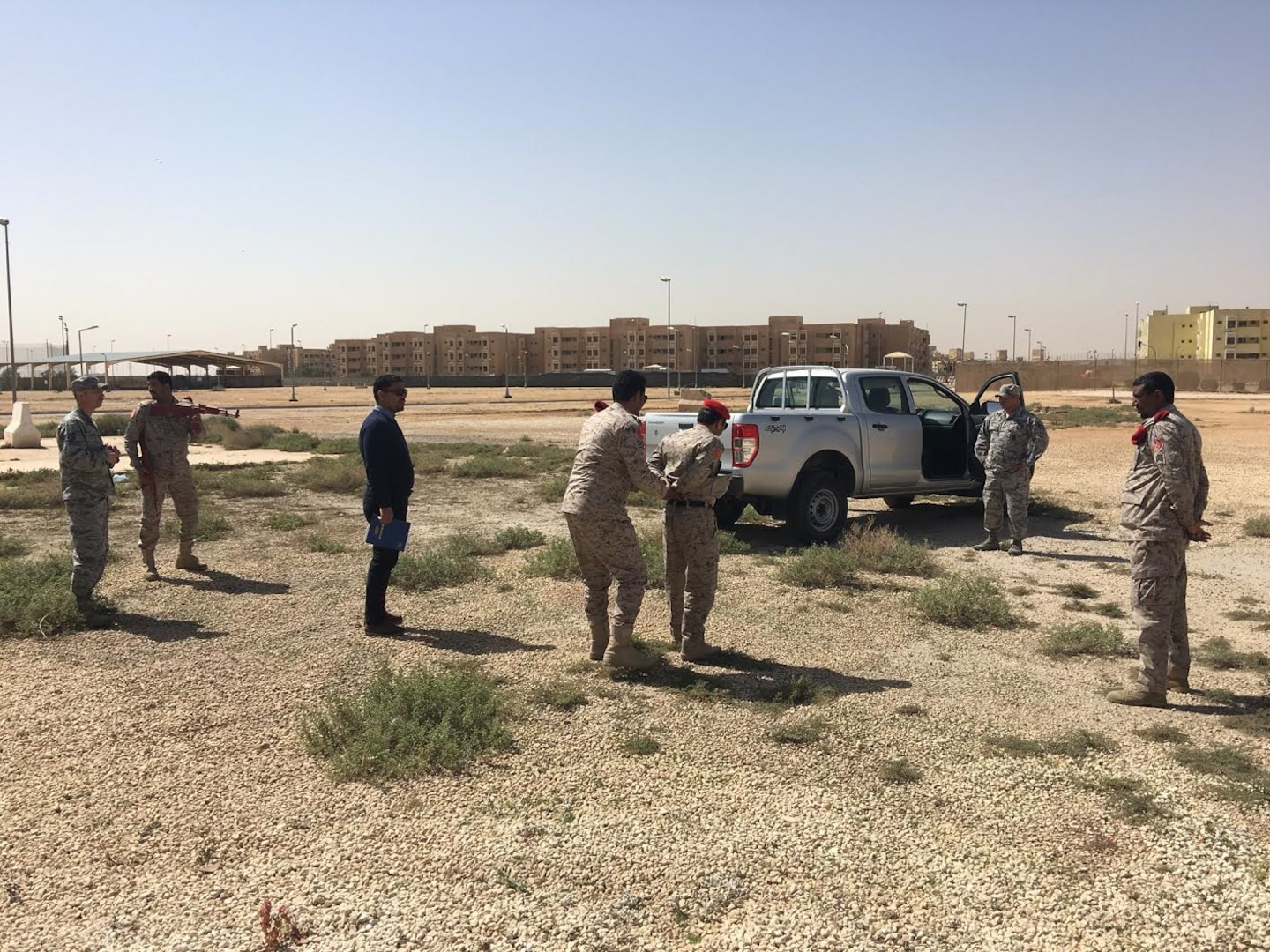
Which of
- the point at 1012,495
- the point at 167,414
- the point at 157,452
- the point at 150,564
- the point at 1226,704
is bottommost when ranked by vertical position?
the point at 1226,704

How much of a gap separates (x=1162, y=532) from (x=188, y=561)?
842 cm

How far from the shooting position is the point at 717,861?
12.1 feet

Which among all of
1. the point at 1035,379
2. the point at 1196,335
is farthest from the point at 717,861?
Result: the point at 1196,335

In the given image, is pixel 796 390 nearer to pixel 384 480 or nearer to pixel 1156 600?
pixel 384 480

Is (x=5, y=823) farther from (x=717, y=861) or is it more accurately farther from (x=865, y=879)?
(x=865, y=879)

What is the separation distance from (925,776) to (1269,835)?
1.37 metres

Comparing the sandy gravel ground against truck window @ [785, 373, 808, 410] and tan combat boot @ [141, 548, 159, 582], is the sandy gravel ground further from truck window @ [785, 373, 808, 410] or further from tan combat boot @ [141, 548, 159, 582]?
truck window @ [785, 373, 808, 410]

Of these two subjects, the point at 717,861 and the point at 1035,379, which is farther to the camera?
the point at 1035,379

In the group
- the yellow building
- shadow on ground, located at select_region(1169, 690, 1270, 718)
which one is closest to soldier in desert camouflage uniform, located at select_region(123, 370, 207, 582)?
shadow on ground, located at select_region(1169, 690, 1270, 718)

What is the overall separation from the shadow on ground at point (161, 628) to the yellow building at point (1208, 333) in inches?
4926

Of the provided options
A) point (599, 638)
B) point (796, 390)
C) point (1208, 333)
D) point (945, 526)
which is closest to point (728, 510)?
point (796, 390)

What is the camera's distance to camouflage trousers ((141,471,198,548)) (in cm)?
882

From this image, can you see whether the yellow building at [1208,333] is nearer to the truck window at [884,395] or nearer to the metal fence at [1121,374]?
the metal fence at [1121,374]

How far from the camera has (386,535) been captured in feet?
22.4
